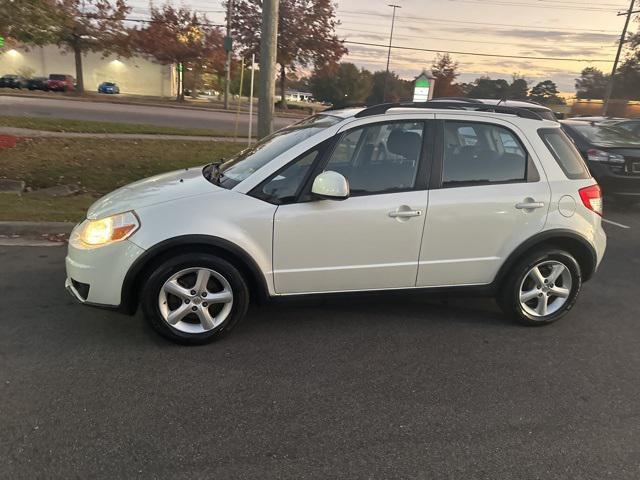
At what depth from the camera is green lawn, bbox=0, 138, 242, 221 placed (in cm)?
693

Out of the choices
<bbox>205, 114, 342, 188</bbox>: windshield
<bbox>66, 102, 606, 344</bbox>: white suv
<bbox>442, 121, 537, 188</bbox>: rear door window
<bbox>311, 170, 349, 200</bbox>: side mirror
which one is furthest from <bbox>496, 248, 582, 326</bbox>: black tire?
<bbox>205, 114, 342, 188</bbox>: windshield

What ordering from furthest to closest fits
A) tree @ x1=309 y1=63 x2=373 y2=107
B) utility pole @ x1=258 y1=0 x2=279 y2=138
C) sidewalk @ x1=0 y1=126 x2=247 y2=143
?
tree @ x1=309 y1=63 x2=373 y2=107
sidewalk @ x1=0 y1=126 x2=247 y2=143
utility pole @ x1=258 y1=0 x2=279 y2=138

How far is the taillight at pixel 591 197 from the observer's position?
402 cm

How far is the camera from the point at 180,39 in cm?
4500

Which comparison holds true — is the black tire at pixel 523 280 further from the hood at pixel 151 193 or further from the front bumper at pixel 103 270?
the front bumper at pixel 103 270

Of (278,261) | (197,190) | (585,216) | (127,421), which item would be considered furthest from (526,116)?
(127,421)

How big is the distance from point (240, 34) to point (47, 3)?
35.5 meters

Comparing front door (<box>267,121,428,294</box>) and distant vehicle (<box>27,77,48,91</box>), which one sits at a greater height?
front door (<box>267,121,428,294</box>)

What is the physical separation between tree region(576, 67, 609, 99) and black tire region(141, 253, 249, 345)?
68820mm

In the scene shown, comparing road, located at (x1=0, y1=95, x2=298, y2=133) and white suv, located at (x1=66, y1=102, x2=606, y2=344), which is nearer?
white suv, located at (x1=66, y1=102, x2=606, y2=344)

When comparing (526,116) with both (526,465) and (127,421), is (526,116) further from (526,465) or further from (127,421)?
(127,421)

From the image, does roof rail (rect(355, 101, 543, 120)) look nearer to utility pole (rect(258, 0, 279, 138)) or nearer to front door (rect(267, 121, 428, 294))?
front door (rect(267, 121, 428, 294))

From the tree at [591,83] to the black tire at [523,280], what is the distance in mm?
67110

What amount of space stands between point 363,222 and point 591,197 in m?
1.96
